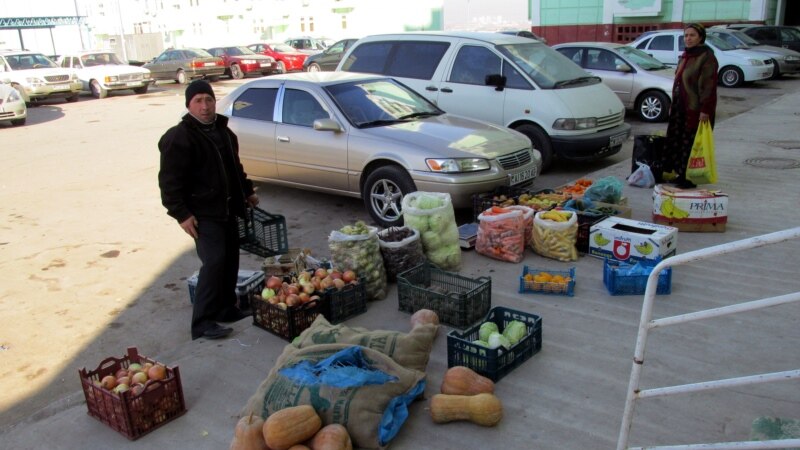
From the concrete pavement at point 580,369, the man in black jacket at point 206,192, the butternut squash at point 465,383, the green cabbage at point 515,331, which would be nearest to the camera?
the concrete pavement at point 580,369

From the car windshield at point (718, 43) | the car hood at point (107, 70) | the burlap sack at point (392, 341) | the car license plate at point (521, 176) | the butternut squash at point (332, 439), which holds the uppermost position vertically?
the car windshield at point (718, 43)

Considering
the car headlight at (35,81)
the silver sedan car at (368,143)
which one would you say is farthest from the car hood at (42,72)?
the silver sedan car at (368,143)

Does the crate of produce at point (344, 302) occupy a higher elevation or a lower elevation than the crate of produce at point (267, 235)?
lower

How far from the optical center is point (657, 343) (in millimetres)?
4379

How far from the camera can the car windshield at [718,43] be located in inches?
780

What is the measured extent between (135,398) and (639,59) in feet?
44.6

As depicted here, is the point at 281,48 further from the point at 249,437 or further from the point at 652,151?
the point at 249,437

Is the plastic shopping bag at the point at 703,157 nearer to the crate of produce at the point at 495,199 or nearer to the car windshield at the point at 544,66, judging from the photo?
the crate of produce at the point at 495,199

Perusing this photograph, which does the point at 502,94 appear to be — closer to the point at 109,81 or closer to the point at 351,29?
the point at 109,81

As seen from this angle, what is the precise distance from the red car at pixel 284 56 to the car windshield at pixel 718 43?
18562 millimetres

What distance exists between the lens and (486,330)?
14.1 feet

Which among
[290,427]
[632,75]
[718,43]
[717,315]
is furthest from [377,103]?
[718,43]

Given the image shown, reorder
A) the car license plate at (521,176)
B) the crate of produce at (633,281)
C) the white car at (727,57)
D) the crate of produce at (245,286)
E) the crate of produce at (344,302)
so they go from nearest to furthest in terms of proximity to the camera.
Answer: the crate of produce at (344,302) < the crate of produce at (633,281) < the crate of produce at (245,286) < the car license plate at (521,176) < the white car at (727,57)

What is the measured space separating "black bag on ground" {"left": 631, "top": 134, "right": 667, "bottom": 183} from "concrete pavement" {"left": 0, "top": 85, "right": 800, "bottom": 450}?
2.22 metres
